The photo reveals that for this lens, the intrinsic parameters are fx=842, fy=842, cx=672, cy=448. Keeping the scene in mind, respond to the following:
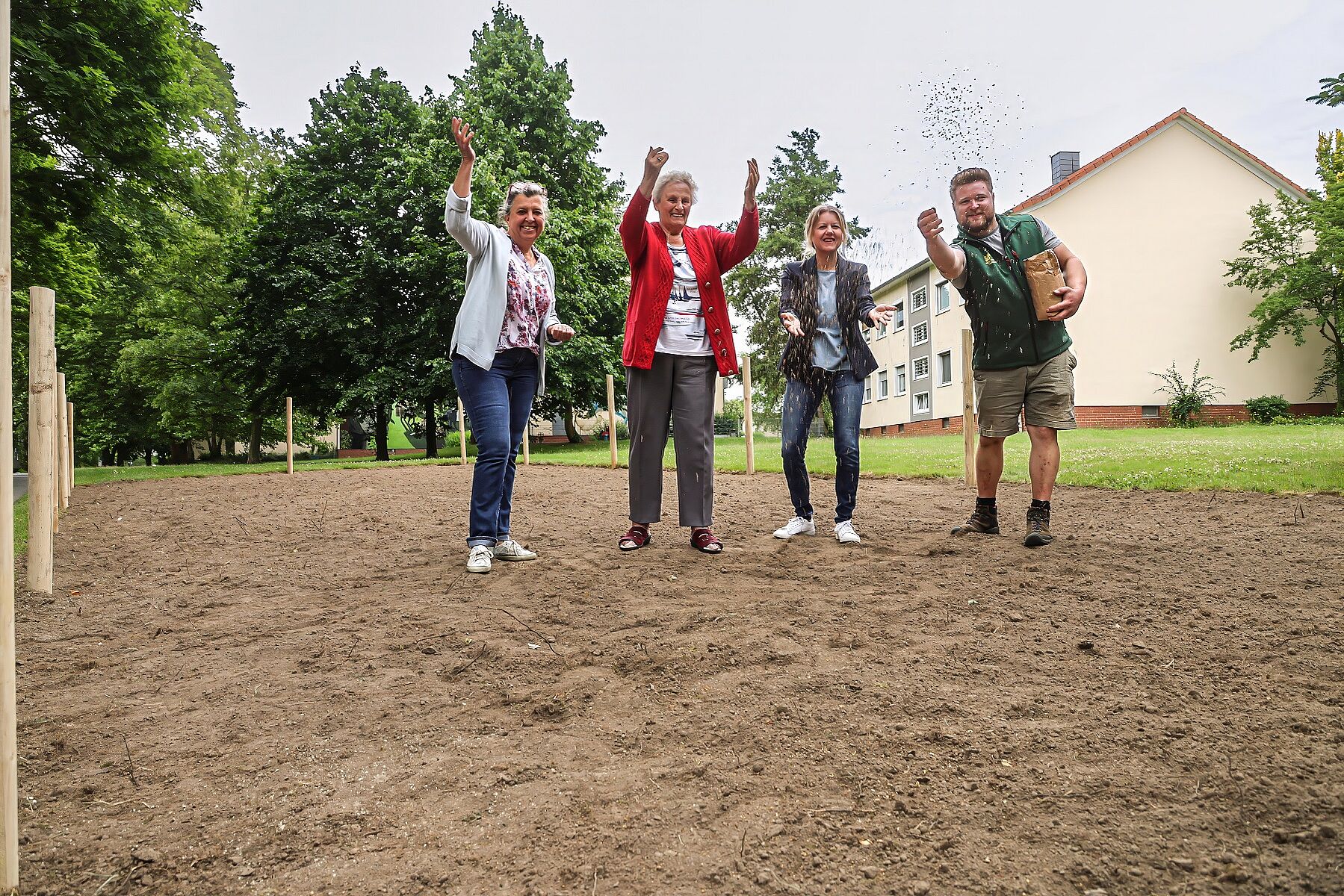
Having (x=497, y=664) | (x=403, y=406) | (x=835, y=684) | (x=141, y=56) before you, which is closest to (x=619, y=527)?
(x=497, y=664)

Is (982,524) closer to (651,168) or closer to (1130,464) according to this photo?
(651,168)

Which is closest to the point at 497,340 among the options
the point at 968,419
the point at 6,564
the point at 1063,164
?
the point at 6,564

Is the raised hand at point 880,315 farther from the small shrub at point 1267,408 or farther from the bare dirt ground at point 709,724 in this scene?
the small shrub at point 1267,408

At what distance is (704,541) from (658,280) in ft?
5.17

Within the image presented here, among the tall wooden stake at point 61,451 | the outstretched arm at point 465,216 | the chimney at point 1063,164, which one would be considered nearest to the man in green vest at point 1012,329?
the outstretched arm at point 465,216

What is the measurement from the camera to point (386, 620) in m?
3.78

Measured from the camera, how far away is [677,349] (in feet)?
16.2

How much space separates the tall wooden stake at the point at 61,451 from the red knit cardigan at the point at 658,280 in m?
6.46

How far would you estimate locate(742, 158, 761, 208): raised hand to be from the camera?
462 cm

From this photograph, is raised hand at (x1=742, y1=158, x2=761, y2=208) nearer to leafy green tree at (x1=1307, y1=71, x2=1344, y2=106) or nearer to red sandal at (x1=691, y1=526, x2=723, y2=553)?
red sandal at (x1=691, y1=526, x2=723, y2=553)

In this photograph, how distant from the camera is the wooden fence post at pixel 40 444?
4.74 metres

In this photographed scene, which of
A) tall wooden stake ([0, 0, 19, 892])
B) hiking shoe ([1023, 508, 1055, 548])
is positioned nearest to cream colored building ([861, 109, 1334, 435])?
hiking shoe ([1023, 508, 1055, 548])

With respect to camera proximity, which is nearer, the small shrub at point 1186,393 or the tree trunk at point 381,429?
the tree trunk at point 381,429

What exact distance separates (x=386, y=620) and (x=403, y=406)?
20.5m
